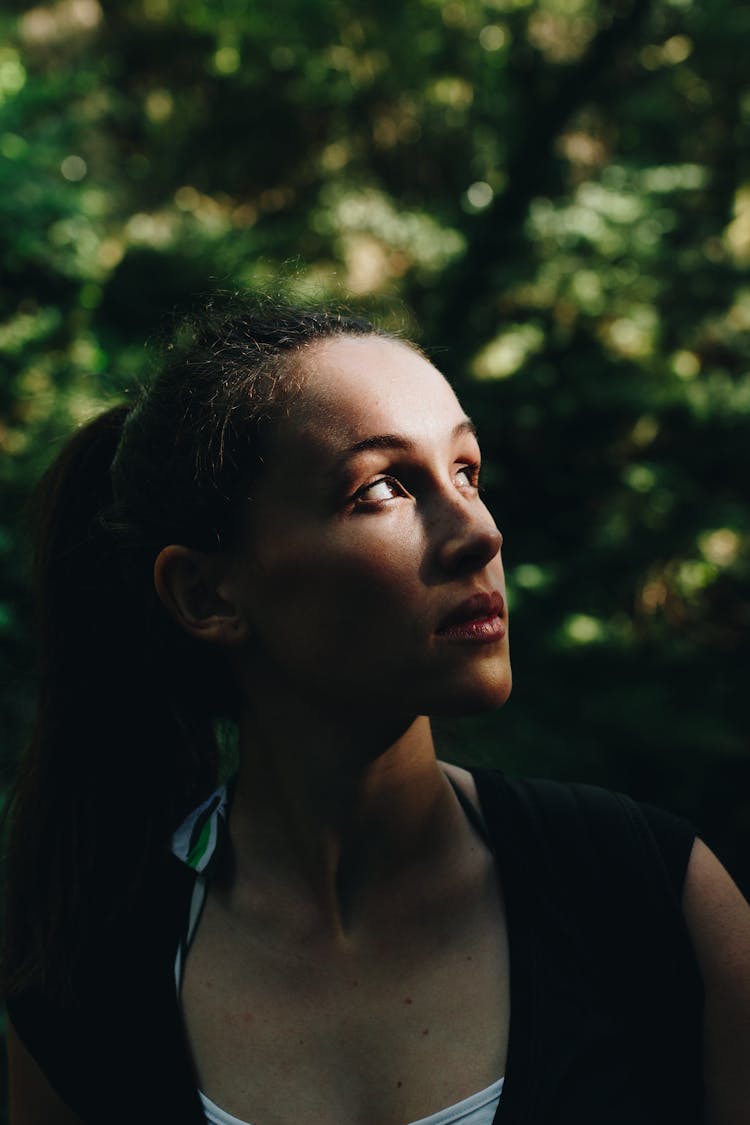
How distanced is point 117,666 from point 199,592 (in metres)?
0.35

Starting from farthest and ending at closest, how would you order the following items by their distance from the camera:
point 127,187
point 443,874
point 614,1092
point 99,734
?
point 127,187
point 99,734
point 443,874
point 614,1092

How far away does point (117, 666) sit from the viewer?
5.90 feet

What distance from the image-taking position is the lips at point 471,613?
1.36 meters

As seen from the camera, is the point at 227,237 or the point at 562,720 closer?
the point at 562,720

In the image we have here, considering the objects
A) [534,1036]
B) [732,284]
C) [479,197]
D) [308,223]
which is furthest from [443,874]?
[308,223]

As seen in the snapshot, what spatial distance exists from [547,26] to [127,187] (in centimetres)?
424

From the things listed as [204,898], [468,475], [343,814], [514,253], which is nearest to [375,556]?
[468,475]

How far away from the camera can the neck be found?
4.87 ft

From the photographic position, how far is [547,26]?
8383 mm

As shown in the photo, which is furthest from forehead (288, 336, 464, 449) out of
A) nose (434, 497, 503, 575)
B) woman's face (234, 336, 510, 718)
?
nose (434, 497, 503, 575)

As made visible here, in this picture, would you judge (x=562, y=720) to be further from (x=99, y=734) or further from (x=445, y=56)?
(x=445, y=56)

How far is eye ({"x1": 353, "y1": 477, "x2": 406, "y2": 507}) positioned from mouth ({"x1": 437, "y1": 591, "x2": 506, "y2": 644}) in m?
0.20

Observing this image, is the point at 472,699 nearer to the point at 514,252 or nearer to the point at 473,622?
the point at 473,622

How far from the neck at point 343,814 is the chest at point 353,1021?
0.08 meters
